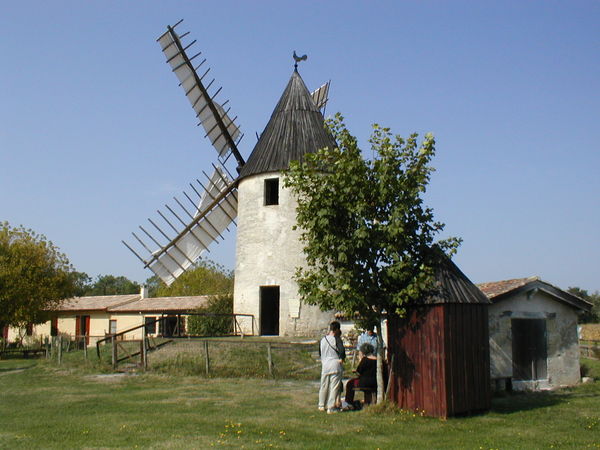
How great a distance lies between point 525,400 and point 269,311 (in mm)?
11902

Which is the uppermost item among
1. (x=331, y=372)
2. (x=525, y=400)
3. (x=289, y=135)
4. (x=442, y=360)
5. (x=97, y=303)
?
(x=289, y=135)

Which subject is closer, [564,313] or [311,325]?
[564,313]

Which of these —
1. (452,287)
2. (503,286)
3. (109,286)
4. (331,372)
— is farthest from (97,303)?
(109,286)

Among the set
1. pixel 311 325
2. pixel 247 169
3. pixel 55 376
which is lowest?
pixel 55 376

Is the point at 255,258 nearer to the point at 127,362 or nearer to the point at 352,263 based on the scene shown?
the point at 127,362

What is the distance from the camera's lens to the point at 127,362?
734 inches

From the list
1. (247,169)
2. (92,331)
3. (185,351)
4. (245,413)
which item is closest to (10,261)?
(92,331)

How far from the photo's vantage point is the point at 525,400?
42.1 feet

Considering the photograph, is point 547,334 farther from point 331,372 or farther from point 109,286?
point 109,286

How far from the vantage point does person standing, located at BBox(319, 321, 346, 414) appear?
10.9m

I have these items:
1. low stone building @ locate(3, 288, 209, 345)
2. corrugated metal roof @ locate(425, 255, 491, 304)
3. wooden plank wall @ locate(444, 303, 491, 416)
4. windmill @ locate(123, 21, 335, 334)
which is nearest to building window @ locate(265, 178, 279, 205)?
windmill @ locate(123, 21, 335, 334)

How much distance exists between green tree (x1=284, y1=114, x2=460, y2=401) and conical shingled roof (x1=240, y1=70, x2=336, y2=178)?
1029cm

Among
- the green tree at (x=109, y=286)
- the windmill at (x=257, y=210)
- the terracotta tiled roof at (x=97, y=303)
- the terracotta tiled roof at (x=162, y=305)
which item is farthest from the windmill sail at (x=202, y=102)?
the green tree at (x=109, y=286)

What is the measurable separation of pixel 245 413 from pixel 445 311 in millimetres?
3832
